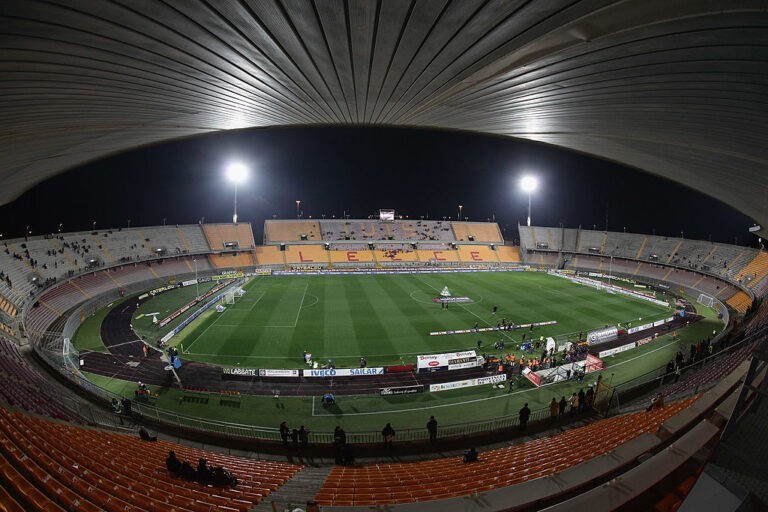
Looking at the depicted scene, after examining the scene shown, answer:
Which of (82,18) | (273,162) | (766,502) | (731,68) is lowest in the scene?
(766,502)

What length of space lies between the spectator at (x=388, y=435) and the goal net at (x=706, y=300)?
136ft

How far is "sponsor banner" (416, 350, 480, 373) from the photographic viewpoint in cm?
1906

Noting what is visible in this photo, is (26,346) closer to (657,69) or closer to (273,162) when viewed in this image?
(657,69)

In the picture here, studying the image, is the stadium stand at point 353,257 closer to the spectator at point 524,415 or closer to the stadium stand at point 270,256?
the stadium stand at point 270,256

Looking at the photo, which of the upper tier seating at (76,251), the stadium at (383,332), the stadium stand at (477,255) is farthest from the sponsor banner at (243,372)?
the stadium stand at (477,255)

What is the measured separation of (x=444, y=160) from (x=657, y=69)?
68564 mm

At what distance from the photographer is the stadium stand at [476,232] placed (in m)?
69.2

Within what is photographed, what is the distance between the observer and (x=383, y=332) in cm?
2591

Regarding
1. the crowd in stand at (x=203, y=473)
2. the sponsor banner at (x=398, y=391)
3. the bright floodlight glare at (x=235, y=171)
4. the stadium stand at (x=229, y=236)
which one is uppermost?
the bright floodlight glare at (x=235, y=171)

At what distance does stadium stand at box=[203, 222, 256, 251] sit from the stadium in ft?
72.3

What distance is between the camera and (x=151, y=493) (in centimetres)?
675

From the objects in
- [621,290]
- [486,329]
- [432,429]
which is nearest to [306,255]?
[486,329]

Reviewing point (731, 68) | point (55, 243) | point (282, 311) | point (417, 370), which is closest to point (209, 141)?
point (55, 243)

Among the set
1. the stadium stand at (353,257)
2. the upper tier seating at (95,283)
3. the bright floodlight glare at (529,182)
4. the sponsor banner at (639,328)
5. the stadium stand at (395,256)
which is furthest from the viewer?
the bright floodlight glare at (529,182)
